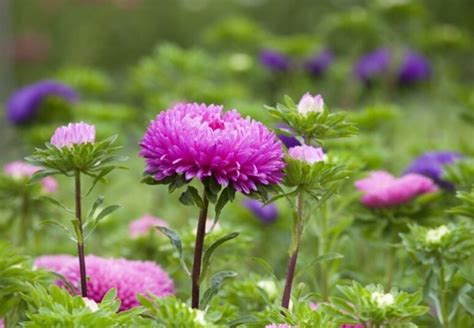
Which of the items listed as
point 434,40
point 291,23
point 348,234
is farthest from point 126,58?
point 348,234

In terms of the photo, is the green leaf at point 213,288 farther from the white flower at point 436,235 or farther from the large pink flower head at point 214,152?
the white flower at point 436,235

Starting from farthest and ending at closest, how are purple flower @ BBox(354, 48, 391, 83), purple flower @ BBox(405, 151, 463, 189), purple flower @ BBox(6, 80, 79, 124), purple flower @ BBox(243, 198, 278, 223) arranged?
purple flower @ BBox(354, 48, 391, 83) < purple flower @ BBox(6, 80, 79, 124) < purple flower @ BBox(243, 198, 278, 223) < purple flower @ BBox(405, 151, 463, 189)

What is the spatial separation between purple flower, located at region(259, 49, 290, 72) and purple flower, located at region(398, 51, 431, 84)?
37cm

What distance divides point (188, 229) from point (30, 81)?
13.2 feet

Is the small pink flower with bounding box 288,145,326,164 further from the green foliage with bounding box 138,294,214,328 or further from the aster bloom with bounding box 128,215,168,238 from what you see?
the aster bloom with bounding box 128,215,168,238

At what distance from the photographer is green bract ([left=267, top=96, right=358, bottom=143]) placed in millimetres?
846

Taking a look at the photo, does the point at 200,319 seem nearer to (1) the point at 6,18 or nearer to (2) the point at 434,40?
(2) the point at 434,40

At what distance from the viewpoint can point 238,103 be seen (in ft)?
6.43

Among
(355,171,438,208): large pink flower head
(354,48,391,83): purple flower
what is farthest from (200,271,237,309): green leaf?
(354,48,391,83): purple flower

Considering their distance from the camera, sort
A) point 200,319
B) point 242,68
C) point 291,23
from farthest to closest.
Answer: point 291,23, point 242,68, point 200,319

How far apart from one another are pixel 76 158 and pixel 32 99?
119 cm

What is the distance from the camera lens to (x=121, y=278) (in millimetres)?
976

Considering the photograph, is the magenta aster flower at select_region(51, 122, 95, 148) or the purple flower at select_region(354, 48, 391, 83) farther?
the purple flower at select_region(354, 48, 391, 83)

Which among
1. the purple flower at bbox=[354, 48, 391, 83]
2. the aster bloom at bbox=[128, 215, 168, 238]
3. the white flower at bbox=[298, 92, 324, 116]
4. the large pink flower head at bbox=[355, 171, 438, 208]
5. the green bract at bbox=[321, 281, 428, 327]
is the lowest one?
the green bract at bbox=[321, 281, 428, 327]
